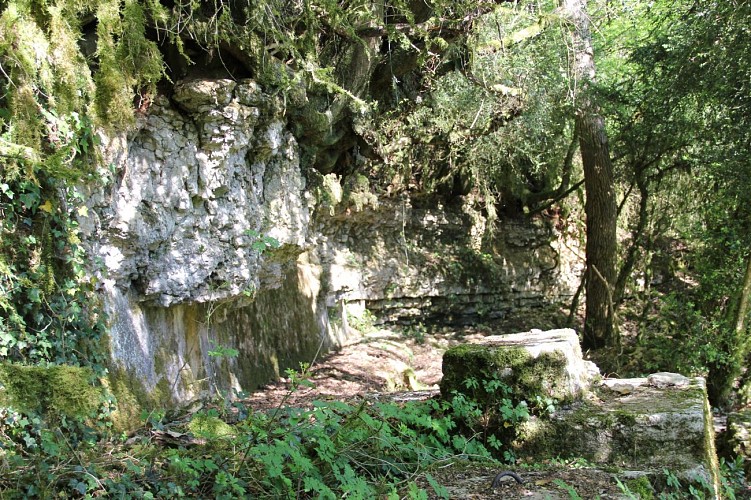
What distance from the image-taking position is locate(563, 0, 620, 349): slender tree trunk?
1032 centimetres

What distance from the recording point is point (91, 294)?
14.0 feet

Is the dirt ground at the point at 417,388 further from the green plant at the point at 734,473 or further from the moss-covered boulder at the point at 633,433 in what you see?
the green plant at the point at 734,473

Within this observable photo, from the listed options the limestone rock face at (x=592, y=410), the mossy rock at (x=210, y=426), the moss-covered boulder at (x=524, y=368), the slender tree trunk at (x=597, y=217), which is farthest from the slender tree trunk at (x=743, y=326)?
the mossy rock at (x=210, y=426)

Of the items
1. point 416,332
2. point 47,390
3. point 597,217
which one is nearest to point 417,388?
point 416,332

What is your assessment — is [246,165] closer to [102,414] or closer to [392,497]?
[102,414]

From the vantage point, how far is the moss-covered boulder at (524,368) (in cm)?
470

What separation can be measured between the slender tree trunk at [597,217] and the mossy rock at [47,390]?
29.3 feet

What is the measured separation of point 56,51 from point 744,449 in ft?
22.9

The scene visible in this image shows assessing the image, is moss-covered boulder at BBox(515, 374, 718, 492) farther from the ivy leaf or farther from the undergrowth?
the ivy leaf

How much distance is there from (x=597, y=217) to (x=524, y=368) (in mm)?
6665

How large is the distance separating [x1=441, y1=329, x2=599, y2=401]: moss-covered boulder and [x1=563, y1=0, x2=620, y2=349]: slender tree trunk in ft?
20.0

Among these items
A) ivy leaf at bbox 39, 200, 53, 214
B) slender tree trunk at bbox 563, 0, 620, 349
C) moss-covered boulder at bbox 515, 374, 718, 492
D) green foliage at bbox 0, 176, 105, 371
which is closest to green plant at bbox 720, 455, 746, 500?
moss-covered boulder at bbox 515, 374, 718, 492

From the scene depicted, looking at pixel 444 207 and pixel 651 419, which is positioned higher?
pixel 444 207

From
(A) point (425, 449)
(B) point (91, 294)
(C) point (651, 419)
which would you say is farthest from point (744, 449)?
(B) point (91, 294)
